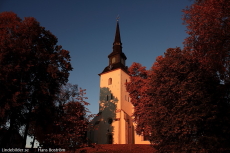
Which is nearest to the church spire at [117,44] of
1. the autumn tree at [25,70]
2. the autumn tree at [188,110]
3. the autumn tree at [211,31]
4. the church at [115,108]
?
the church at [115,108]

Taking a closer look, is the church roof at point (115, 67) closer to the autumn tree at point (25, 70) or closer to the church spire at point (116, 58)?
the church spire at point (116, 58)

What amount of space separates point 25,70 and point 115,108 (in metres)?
20.4

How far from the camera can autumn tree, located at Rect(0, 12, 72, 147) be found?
16703 mm

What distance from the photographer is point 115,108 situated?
35.2 meters

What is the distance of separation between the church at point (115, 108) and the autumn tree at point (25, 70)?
43.5 feet

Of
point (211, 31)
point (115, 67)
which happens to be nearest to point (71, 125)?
point (211, 31)

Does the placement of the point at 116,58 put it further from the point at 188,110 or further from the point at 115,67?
the point at 188,110

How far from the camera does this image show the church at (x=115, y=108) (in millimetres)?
32719

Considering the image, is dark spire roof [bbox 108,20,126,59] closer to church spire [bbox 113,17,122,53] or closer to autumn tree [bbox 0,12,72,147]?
church spire [bbox 113,17,122,53]

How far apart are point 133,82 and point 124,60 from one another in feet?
42.5

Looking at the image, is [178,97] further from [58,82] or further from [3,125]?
[3,125]

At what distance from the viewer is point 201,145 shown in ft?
42.6

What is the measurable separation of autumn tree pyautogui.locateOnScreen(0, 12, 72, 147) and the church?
1326cm

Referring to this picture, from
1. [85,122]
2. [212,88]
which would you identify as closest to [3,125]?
[85,122]
